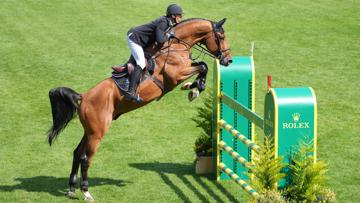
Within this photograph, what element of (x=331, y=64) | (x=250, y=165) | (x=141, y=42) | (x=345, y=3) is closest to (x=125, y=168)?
(x=141, y=42)

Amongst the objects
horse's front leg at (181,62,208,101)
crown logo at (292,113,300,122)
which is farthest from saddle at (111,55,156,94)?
crown logo at (292,113,300,122)

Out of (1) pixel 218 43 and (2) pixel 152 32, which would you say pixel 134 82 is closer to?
(2) pixel 152 32

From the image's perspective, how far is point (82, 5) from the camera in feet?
86.4

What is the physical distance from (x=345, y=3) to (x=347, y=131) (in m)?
11.1

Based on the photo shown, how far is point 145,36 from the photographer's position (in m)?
12.4

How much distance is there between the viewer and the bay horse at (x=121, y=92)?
40.4 feet

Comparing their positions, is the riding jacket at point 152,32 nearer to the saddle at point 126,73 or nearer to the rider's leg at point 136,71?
the rider's leg at point 136,71

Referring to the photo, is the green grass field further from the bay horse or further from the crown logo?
the crown logo

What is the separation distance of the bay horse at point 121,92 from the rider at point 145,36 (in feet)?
0.56

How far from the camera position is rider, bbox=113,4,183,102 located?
12.2 meters

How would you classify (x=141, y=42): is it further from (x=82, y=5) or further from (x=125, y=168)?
(x=82, y=5)

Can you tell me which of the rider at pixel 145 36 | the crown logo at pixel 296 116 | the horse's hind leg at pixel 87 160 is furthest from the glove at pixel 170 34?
the crown logo at pixel 296 116

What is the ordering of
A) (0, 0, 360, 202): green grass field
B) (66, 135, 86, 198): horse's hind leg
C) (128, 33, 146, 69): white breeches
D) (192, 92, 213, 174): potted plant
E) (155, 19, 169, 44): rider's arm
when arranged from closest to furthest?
Result: (155, 19, 169, 44): rider's arm < (128, 33, 146, 69): white breeches < (66, 135, 86, 198): horse's hind leg < (0, 0, 360, 202): green grass field < (192, 92, 213, 174): potted plant

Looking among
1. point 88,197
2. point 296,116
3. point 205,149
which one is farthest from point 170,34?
point 296,116
